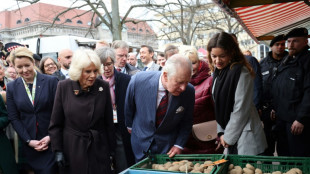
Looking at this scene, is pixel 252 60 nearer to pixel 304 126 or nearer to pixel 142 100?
pixel 304 126

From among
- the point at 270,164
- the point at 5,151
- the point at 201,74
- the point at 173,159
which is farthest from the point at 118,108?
the point at 270,164

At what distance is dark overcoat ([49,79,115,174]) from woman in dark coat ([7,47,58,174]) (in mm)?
413

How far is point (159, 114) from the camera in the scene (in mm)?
2551

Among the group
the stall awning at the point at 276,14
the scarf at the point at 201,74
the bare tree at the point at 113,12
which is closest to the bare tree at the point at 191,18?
the bare tree at the point at 113,12

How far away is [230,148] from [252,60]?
182 cm

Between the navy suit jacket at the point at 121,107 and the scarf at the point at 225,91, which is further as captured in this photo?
the navy suit jacket at the point at 121,107

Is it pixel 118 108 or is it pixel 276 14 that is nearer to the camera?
pixel 118 108

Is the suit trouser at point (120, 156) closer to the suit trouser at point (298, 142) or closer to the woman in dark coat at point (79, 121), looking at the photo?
the woman in dark coat at point (79, 121)

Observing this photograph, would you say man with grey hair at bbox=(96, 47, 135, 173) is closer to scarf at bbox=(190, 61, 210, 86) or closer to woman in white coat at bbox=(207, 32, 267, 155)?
scarf at bbox=(190, 61, 210, 86)

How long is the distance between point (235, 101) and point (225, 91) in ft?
0.42

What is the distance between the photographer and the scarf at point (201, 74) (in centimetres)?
330

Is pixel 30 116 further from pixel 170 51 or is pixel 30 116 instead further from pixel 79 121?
pixel 170 51

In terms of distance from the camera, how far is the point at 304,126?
3.18 meters

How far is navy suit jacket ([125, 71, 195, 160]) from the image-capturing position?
8.27 feet
